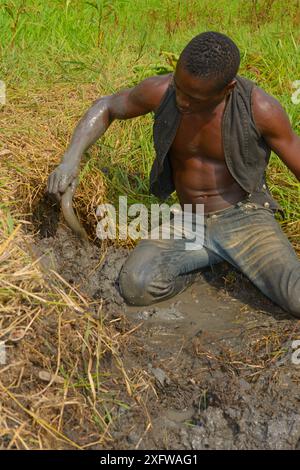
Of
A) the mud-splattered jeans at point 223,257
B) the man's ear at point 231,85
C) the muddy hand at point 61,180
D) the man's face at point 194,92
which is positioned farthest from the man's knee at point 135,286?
the man's ear at point 231,85

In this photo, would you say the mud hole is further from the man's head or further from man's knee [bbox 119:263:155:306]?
the man's head

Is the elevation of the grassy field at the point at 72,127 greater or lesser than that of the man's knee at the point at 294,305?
greater

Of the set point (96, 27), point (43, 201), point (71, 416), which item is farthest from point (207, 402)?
point (96, 27)

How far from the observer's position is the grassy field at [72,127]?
2617 mm

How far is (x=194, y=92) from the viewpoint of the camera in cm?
294

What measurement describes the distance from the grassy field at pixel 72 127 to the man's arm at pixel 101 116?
0.27m

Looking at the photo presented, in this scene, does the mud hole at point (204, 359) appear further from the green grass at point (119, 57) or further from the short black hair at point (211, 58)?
the short black hair at point (211, 58)

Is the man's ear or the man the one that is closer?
the man's ear

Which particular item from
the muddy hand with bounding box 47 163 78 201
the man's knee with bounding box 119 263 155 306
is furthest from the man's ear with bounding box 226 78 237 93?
the man's knee with bounding box 119 263 155 306

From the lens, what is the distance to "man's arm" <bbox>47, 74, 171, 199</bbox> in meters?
3.27

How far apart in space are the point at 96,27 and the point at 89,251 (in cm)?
245

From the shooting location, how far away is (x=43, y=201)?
3.81 metres

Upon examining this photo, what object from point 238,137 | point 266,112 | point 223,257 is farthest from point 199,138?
point 223,257

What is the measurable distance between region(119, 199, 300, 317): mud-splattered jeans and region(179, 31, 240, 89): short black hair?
31.7 inches
